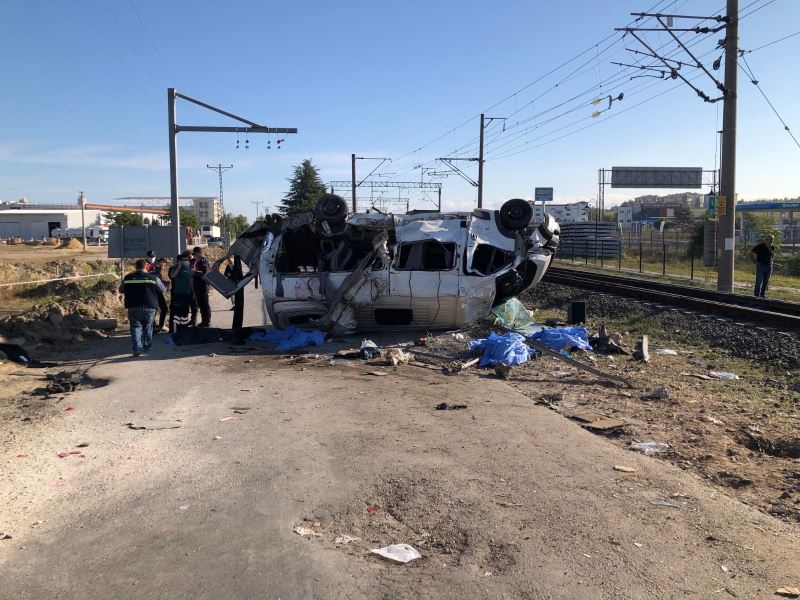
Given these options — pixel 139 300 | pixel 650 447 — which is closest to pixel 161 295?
pixel 139 300

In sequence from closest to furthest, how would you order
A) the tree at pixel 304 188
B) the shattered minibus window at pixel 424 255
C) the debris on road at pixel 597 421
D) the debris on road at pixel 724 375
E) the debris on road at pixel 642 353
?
the debris on road at pixel 597 421 → the debris on road at pixel 724 375 → the debris on road at pixel 642 353 → the shattered minibus window at pixel 424 255 → the tree at pixel 304 188

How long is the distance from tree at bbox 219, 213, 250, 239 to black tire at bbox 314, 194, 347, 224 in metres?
58.1

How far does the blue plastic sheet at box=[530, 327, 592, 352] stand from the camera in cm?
1033

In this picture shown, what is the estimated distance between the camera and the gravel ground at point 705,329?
9.91m

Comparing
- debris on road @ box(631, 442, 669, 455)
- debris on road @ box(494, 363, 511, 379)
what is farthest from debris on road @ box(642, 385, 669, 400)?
debris on road @ box(494, 363, 511, 379)

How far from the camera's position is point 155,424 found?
22.0ft

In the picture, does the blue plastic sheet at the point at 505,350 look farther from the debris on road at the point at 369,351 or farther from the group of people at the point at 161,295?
the group of people at the point at 161,295

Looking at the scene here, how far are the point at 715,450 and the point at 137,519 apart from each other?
4.59 m

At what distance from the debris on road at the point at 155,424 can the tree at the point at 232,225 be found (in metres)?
63.1

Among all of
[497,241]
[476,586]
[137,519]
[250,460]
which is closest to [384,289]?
[497,241]

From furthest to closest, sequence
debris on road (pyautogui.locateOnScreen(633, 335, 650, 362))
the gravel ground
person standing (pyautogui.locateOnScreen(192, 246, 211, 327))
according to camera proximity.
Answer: person standing (pyautogui.locateOnScreen(192, 246, 211, 327)) < the gravel ground < debris on road (pyautogui.locateOnScreen(633, 335, 650, 362))

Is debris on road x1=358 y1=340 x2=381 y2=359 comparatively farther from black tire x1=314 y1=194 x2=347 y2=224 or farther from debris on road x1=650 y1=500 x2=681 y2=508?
debris on road x1=650 y1=500 x2=681 y2=508

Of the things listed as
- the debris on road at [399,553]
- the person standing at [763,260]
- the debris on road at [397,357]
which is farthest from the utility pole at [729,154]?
the debris on road at [399,553]

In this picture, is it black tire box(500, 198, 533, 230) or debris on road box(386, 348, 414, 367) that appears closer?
debris on road box(386, 348, 414, 367)
